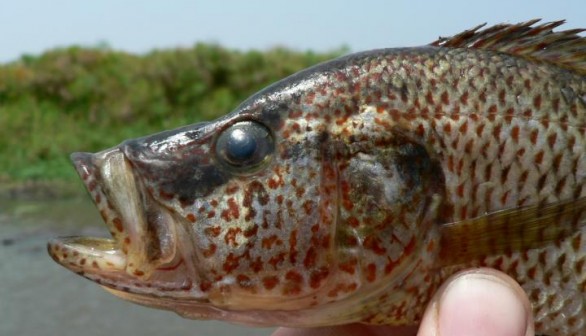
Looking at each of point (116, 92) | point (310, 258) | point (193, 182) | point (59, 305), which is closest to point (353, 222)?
point (310, 258)

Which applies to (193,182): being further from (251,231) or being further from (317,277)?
(317,277)

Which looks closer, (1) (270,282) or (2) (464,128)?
(1) (270,282)

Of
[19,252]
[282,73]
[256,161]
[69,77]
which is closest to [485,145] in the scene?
[256,161]

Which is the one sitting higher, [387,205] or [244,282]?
[387,205]

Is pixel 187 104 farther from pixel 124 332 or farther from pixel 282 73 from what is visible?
pixel 124 332

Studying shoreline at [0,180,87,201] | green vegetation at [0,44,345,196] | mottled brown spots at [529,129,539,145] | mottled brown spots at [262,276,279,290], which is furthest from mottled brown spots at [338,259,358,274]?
green vegetation at [0,44,345,196]

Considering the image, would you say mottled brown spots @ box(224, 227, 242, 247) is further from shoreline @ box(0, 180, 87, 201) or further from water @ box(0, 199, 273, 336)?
shoreline @ box(0, 180, 87, 201)

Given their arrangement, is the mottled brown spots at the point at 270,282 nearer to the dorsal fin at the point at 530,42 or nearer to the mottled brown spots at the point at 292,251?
the mottled brown spots at the point at 292,251
